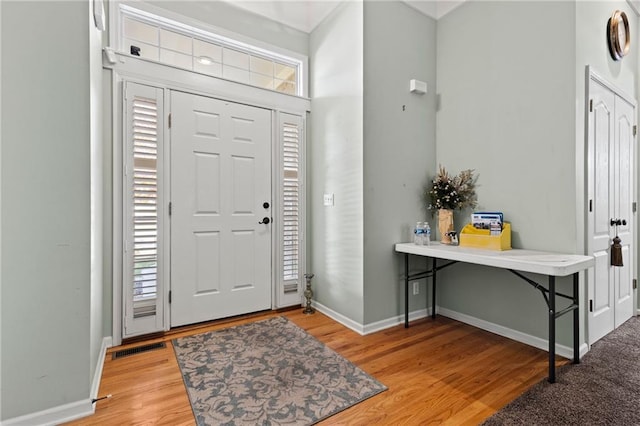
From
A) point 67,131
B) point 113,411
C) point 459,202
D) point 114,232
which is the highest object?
point 67,131

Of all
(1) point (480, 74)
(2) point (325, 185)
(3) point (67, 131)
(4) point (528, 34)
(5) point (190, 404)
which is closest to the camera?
(3) point (67, 131)

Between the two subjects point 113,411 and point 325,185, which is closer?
point 113,411

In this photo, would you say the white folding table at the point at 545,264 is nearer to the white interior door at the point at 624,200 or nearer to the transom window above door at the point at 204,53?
the white interior door at the point at 624,200

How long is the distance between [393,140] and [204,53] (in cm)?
194

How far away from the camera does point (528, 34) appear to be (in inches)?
96.7

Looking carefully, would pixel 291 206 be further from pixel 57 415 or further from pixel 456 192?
pixel 57 415

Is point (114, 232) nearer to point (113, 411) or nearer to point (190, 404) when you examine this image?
point (113, 411)

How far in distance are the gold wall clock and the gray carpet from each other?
94.7 inches

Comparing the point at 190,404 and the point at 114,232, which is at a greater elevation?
the point at 114,232

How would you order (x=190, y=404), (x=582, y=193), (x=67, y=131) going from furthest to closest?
(x=582, y=193)
(x=190, y=404)
(x=67, y=131)

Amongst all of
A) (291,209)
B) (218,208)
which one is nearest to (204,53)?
(218,208)

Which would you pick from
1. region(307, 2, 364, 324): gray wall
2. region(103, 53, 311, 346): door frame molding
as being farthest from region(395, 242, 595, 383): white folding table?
region(103, 53, 311, 346): door frame molding

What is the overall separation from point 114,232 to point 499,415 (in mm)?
2790

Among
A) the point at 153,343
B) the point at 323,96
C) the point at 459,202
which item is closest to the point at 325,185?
the point at 323,96
